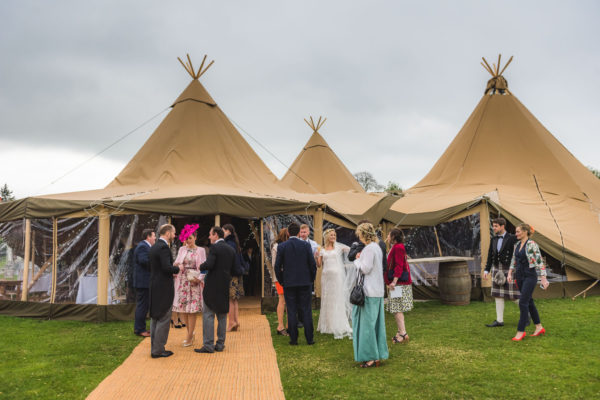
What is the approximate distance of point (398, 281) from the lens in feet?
19.5

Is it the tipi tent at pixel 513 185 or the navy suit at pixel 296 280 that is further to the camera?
the tipi tent at pixel 513 185

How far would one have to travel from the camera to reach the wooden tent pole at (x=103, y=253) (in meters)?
8.09

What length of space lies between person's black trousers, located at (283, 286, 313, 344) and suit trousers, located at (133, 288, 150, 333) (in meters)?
2.28

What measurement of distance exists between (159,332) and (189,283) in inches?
32.8

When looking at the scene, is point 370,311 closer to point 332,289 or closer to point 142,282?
point 332,289

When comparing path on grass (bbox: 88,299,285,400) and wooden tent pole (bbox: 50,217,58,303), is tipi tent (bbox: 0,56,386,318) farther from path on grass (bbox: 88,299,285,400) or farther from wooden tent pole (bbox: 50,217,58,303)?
path on grass (bbox: 88,299,285,400)

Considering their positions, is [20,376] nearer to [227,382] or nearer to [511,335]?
[227,382]

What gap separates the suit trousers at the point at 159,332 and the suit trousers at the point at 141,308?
140 cm

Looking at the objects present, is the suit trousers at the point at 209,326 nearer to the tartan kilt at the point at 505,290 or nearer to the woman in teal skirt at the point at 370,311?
the woman in teal skirt at the point at 370,311

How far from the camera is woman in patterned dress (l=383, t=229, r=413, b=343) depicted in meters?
5.72

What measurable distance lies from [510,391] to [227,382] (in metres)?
2.62

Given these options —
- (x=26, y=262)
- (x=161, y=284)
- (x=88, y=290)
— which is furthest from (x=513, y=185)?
(x=26, y=262)

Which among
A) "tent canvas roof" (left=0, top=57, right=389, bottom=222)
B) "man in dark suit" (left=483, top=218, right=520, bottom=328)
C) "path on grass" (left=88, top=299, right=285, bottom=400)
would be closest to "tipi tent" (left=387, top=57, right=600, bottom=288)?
"tent canvas roof" (left=0, top=57, right=389, bottom=222)

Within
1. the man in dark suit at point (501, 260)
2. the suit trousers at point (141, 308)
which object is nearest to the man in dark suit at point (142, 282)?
the suit trousers at point (141, 308)
